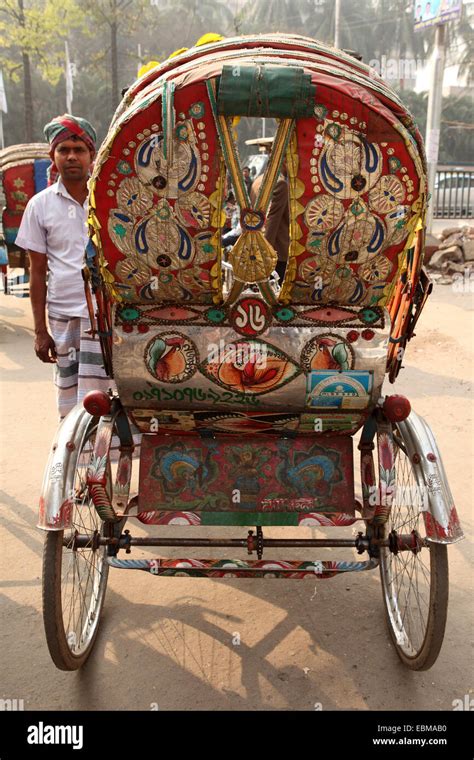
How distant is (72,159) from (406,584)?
8.89 ft

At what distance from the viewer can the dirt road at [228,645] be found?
2.46 m

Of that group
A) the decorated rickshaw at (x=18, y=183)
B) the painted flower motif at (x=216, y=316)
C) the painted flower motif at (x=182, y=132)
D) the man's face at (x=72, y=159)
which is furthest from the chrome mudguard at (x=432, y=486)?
the decorated rickshaw at (x=18, y=183)

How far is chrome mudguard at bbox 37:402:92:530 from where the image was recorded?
2.24 metres

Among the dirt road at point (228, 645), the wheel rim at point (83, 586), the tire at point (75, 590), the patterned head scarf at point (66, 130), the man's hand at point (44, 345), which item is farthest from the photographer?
the man's hand at point (44, 345)

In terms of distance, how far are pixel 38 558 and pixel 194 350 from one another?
1.72 m

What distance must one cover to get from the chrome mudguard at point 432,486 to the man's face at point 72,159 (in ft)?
7.27

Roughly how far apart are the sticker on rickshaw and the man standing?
64.5 inches

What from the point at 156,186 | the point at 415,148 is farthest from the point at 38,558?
the point at 415,148

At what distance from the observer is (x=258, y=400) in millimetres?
2385

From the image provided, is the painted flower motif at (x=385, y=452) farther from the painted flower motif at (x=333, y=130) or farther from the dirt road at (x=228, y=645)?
the painted flower motif at (x=333, y=130)

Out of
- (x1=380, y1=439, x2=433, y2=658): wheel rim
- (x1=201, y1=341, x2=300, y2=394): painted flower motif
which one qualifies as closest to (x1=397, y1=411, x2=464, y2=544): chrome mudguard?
(x1=380, y1=439, x2=433, y2=658): wheel rim
